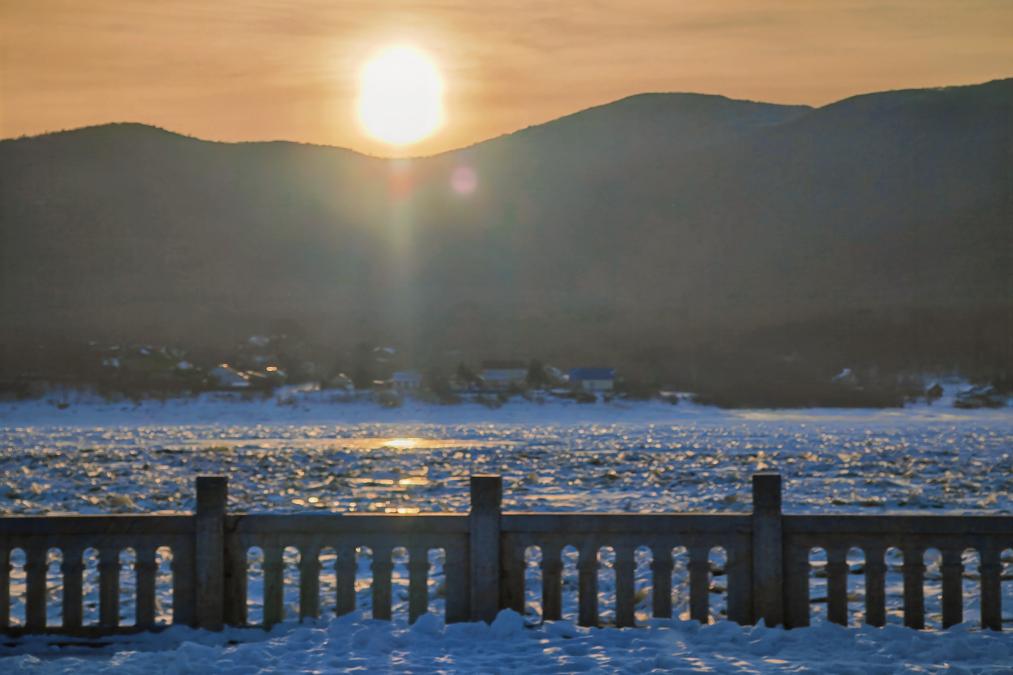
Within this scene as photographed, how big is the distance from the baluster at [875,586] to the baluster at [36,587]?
5.51 metres

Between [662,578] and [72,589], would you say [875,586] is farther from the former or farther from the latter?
[72,589]

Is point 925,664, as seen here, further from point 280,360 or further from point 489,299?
point 489,299

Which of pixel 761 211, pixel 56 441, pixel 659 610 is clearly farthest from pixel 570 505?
pixel 761 211

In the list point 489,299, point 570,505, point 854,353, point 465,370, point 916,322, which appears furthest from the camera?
point 489,299

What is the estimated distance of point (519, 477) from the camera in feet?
79.3

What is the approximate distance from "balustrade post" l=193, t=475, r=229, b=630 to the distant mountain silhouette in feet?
229

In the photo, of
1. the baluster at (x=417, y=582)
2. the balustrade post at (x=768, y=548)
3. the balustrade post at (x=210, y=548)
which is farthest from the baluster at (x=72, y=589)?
the balustrade post at (x=768, y=548)

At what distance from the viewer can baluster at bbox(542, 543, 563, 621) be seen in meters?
9.71

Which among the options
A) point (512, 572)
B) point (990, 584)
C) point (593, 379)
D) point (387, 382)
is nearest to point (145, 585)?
point (512, 572)

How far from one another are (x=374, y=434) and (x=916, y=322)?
65.5m

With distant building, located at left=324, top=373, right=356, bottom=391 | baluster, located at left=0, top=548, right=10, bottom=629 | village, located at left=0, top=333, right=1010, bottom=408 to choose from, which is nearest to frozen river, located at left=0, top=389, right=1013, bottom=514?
village, located at left=0, top=333, right=1010, bottom=408

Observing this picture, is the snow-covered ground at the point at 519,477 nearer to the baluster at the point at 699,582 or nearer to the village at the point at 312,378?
the baluster at the point at 699,582

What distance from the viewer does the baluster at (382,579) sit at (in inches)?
384

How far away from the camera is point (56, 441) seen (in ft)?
112
